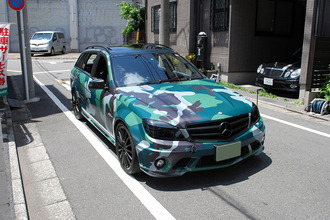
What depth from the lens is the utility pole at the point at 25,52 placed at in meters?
8.60

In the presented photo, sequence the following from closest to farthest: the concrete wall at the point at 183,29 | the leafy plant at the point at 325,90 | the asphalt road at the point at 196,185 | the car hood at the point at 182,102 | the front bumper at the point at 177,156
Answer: the asphalt road at the point at 196,185 → the front bumper at the point at 177,156 → the car hood at the point at 182,102 → the leafy plant at the point at 325,90 → the concrete wall at the point at 183,29

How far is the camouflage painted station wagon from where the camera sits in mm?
3732

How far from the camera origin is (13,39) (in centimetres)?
2672

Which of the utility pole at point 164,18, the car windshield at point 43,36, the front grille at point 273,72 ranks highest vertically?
the utility pole at point 164,18

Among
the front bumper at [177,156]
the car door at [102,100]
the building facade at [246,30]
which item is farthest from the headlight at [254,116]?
the building facade at [246,30]

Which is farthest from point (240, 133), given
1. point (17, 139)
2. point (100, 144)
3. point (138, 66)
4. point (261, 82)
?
point (261, 82)

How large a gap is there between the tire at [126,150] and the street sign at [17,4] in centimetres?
549

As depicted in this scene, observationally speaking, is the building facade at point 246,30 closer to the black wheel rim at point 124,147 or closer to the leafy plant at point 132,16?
the leafy plant at point 132,16

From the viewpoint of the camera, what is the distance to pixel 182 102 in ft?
13.5

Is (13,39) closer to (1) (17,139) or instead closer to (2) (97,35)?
(2) (97,35)

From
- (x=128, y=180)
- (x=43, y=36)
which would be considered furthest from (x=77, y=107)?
(x=43, y=36)

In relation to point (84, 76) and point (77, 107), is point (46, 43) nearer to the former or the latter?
point (77, 107)

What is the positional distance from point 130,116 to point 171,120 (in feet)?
2.02

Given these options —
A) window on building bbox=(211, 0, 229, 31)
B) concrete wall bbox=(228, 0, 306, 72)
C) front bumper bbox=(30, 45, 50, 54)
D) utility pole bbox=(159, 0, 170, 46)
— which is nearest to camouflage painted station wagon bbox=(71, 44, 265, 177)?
utility pole bbox=(159, 0, 170, 46)
